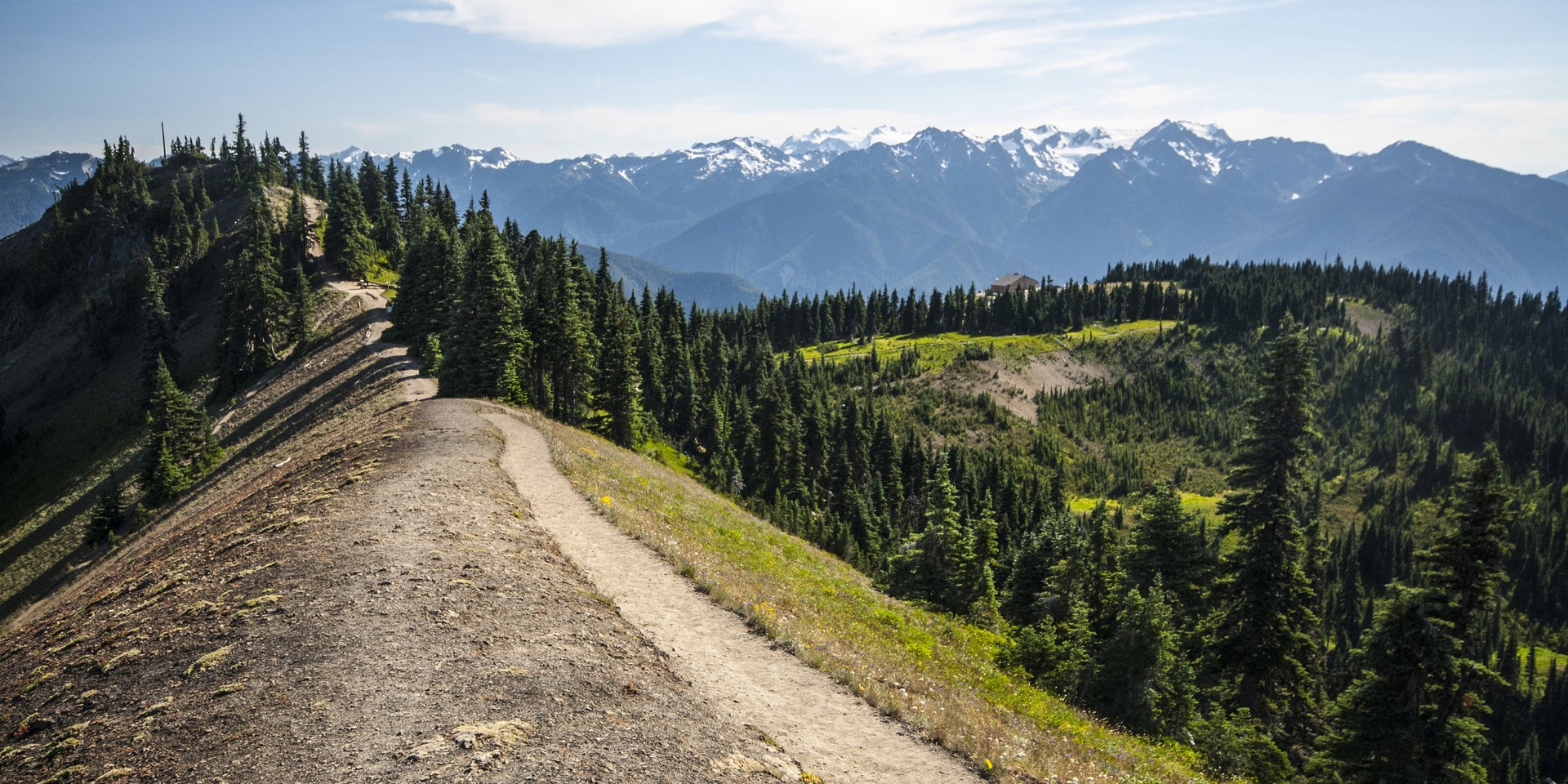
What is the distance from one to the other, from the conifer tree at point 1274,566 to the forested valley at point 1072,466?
116mm

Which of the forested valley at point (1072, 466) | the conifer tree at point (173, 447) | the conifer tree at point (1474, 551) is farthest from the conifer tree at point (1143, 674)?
the conifer tree at point (173, 447)

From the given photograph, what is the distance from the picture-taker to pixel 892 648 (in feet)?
71.4

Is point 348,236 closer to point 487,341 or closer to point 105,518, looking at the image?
point 105,518

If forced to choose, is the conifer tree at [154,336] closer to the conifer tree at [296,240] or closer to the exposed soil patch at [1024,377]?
the conifer tree at [296,240]

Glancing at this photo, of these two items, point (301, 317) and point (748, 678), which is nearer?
point (748, 678)

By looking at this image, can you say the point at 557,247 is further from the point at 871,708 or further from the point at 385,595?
the point at 871,708

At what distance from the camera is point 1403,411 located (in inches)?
7623

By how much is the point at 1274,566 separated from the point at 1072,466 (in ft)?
397

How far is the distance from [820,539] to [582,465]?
36222mm

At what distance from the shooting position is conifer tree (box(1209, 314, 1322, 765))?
2961cm

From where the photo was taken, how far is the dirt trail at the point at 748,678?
13.7 metres

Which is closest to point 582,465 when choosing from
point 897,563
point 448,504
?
point 448,504

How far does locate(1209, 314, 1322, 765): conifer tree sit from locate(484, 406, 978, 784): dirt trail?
2287cm

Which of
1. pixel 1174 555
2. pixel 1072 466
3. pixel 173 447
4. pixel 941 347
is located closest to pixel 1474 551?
pixel 1174 555
